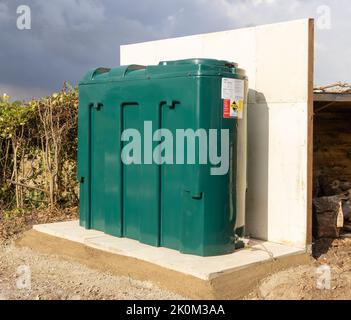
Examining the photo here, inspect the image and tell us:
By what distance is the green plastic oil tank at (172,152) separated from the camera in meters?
5.16

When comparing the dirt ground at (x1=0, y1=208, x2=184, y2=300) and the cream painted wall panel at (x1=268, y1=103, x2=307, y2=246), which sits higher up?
the cream painted wall panel at (x1=268, y1=103, x2=307, y2=246)

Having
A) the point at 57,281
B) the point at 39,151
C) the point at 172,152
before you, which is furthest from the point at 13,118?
the point at 172,152

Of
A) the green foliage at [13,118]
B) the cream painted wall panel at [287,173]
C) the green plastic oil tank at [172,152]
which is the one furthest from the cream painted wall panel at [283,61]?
the green foliage at [13,118]

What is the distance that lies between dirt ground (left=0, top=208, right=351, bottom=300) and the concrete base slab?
88 mm

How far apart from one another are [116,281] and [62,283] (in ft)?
2.00

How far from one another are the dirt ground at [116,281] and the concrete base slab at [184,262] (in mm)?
88

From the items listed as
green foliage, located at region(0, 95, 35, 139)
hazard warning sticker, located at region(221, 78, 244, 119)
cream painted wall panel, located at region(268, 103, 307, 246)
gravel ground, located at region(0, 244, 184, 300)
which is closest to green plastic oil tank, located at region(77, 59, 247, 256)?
hazard warning sticker, located at region(221, 78, 244, 119)

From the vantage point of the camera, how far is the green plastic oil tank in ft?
16.9

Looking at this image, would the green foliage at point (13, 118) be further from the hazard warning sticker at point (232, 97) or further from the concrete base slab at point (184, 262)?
the hazard warning sticker at point (232, 97)

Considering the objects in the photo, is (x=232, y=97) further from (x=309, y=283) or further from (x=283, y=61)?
(x=309, y=283)

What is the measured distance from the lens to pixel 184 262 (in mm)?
5020

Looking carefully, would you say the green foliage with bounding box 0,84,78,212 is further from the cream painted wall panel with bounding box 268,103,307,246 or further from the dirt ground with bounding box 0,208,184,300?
the cream painted wall panel with bounding box 268,103,307,246
